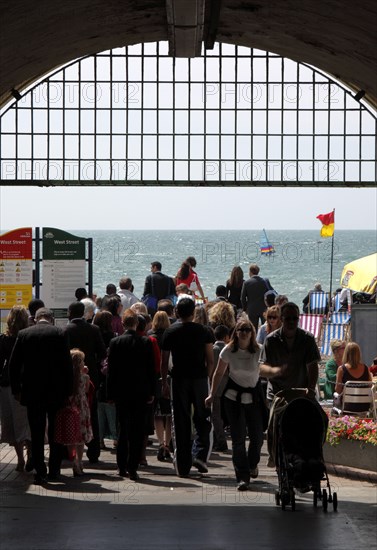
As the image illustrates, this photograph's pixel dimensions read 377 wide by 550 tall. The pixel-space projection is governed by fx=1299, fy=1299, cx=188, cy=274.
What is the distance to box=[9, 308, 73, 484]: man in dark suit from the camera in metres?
11.8

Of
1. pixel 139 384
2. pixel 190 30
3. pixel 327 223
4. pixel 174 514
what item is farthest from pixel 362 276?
pixel 174 514

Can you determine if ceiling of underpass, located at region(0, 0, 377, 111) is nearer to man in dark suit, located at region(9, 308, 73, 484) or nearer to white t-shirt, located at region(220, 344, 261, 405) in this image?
man in dark suit, located at region(9, 308, 73, 484)

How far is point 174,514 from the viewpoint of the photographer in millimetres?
9961

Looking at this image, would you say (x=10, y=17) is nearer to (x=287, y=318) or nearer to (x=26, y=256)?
(x=287, y=318)

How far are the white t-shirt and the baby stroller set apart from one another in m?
1.08

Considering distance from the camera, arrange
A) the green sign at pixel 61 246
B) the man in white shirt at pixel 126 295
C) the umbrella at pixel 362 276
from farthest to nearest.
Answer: the umbrella at pixel 362 276, the man in white shirt at pixel 126 295, the green sign at pixel 61 246

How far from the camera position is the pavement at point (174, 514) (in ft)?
28.9

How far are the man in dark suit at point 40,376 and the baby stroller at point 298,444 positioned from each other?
7.55 ft

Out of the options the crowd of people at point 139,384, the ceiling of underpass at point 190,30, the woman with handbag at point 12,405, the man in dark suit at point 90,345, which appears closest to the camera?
the ceiling of underpass at point 190,30

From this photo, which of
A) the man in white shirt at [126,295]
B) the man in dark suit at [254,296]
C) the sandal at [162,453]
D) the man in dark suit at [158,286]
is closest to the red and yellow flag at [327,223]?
the man in dark suit at [254,296]

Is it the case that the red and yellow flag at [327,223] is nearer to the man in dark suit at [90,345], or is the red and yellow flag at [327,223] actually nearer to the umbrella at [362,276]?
the umbrella at [362,276]

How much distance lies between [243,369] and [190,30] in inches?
127

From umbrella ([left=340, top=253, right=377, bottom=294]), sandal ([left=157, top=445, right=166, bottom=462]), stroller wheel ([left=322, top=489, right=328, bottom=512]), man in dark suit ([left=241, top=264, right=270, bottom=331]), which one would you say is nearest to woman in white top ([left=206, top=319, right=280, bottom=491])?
stroller wheel ([left=322, top=489, right=328, bottom=512])

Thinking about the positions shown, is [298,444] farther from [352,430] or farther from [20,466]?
[20,466]
